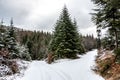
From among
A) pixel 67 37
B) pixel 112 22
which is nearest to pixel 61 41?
pixel 67 37

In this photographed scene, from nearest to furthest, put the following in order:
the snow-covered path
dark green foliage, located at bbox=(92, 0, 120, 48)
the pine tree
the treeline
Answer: the snow-covered path
dark green foliage, located at bbox=(92, 0, 120, 48)
the treeline
the pine tree

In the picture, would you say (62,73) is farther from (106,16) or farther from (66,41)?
(66,41)

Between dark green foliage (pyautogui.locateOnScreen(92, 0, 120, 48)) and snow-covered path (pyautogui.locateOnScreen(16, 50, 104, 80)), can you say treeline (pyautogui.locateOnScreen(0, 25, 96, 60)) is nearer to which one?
snow-covered path (pyautogui.locateOnScreen(16, 50, 104, 80))

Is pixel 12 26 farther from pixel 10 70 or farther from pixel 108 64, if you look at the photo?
pixel 108 64

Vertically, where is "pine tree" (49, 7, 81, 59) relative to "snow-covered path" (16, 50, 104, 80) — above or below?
above

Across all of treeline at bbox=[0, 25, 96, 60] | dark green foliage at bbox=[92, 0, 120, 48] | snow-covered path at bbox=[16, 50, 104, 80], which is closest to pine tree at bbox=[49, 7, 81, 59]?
treeline at bbox=[0, 25, 96, 60]

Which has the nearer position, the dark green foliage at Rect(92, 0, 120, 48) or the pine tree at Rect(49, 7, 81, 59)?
the dark green foliage at Rect(92, 0, 120, 48)

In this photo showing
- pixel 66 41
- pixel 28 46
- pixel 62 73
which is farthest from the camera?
pixel 28 46

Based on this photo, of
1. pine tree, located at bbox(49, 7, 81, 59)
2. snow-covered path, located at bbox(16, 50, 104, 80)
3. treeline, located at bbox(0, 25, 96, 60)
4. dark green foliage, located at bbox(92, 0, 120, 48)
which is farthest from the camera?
pine tree, located at bbox(49, 7, 81, 59)

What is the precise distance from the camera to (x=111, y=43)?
25.8 metres

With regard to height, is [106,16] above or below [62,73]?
above

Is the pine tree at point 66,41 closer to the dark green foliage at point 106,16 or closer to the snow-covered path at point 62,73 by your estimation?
the snow-covered path at point 62,73

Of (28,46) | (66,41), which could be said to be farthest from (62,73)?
(28,46)

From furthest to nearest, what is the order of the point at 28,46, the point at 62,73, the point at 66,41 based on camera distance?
1. the point at 28,46
2. the point at 66,41
3. the point at 62,73
